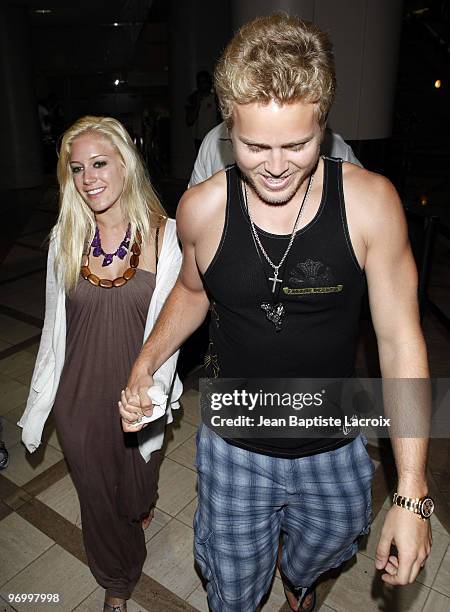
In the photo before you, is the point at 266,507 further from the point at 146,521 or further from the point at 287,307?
the point at 146,521

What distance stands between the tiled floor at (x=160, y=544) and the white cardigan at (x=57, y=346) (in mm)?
789

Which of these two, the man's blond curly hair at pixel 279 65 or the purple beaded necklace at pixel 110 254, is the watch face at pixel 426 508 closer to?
the man's blond curly hair at pixel 279 65

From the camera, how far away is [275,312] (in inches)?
68.9

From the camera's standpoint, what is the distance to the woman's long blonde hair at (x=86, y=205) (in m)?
2.49

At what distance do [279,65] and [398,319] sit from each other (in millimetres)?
858

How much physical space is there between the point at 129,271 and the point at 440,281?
5287 millimetres

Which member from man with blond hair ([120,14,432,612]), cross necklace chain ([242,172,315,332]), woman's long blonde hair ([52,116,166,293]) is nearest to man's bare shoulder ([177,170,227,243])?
man with blond hair ([120,14,432,612])

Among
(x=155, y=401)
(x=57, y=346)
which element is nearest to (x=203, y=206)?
(x=155, y=401)

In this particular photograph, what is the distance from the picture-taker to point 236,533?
6.48 ft

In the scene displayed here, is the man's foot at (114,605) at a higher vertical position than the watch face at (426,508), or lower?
lower

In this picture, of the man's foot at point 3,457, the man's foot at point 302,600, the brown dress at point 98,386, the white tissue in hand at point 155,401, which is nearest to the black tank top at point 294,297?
the white tissue in hand at point 155,401

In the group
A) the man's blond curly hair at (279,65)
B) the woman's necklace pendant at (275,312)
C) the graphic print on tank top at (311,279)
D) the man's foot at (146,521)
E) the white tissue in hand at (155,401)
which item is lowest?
the man's foot at (146,521)

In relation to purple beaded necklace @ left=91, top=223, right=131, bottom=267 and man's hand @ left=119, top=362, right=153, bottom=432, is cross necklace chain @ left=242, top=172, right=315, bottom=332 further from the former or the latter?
purple beaded necklace @ left=91, top=223, right=131, bottom=267

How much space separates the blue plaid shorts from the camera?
194 cm
